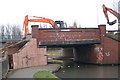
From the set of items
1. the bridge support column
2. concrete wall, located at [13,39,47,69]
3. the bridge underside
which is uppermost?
the bridge underside

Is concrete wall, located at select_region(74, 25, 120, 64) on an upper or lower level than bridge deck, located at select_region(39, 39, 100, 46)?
lower

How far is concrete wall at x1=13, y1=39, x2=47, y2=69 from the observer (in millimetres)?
20594

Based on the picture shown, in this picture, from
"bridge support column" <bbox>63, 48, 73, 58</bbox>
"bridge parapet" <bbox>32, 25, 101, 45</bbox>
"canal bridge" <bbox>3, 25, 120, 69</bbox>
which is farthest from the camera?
"bridge support column" <bbox>63, 48, 73, 58</bbox>

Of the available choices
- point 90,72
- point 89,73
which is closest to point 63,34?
point 90,72

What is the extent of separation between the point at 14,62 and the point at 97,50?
12714 mm

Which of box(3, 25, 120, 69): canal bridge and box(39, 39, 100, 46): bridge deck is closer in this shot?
box(3, 25, 120, 69): canal bridge

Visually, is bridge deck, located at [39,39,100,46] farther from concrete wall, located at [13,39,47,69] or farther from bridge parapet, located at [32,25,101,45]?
concrete wall, located at [13,39,47,69]

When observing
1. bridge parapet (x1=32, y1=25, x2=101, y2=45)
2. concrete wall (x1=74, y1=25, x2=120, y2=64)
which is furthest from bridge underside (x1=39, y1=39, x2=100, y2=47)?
concrete wall (x1=74, y1=25, x2=120, y2=64)

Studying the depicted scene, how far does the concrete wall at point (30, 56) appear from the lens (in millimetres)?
20594

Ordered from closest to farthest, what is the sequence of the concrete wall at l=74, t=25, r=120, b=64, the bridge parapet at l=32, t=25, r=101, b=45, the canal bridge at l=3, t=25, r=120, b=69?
the canal bridge at l=3, t=25, r=120, b=69
the bridge parapet at l=32, t=25, r=101, b=45
the concrete wall at l=74, t=25, r=120, b=64

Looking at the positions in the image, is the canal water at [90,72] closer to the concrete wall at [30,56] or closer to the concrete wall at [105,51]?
the concrete wall at [105,51]

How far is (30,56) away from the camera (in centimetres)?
2261

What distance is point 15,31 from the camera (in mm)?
81875

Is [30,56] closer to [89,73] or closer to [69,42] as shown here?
[69,42]
